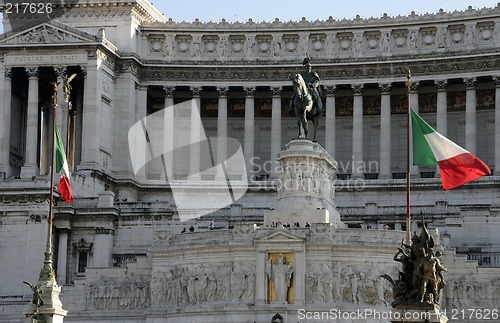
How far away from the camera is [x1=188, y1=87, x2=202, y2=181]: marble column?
349 feet

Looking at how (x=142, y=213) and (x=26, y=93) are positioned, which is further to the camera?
(x=26, y=93)

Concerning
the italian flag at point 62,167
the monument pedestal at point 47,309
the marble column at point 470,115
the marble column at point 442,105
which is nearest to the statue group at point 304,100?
the italian flag at point 62,167

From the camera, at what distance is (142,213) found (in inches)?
3393

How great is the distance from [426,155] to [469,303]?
1561cm

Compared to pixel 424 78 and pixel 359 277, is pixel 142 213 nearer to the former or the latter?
pixel 359 277

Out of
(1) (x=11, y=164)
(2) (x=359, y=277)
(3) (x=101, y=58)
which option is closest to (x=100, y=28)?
(3) (x=101, y=58)

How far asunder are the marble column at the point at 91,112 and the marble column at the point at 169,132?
854 centimetres

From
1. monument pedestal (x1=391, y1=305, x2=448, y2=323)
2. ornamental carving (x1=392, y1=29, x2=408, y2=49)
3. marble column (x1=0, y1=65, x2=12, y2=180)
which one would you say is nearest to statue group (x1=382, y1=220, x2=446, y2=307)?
monument pedestal (x1=391, y1=305, x2=448, y2=323)

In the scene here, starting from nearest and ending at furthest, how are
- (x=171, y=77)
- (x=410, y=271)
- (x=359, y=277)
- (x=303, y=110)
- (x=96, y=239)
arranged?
(x=410, y=271)
(x=359, y=277)
(x=303, y=110)
(x=96, y=239)
(x=171, y=77)

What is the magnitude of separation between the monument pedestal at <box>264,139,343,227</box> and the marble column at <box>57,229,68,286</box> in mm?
15982

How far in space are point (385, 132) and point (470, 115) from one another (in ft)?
22.4

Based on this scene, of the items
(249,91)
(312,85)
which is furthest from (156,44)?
(312,85)

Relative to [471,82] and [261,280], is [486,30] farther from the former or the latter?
[261,280]

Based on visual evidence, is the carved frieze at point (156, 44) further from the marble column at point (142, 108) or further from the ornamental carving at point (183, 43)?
the marble column at point (142, 108)
